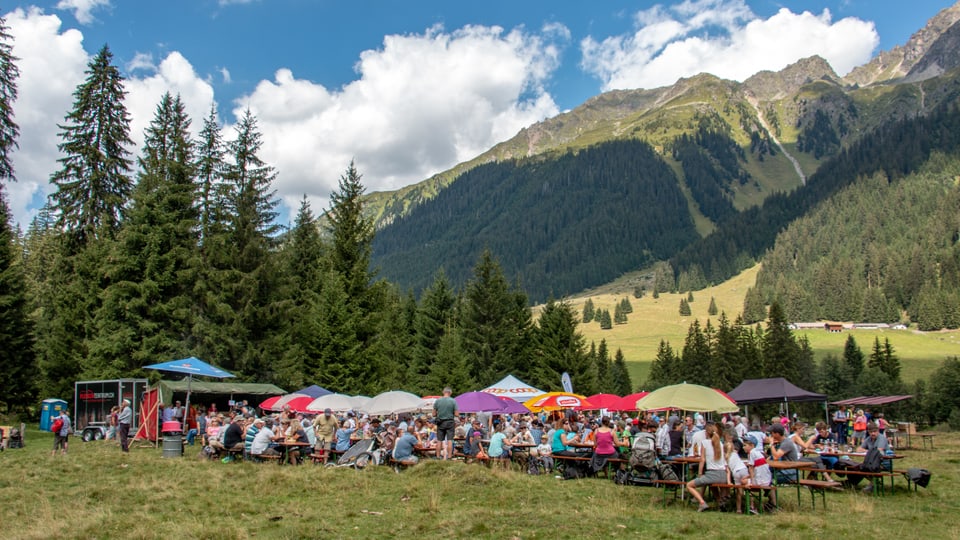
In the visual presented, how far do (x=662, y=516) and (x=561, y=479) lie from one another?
5069 mm

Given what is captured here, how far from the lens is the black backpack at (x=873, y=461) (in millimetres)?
12859

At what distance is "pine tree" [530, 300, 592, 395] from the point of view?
44.6 m

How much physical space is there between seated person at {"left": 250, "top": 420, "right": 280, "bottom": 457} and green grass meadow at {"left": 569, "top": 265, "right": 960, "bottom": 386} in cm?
5738

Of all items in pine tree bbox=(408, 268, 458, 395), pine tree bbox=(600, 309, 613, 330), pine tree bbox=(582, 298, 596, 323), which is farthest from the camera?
pine tree bbox=(582, 298, 596, 323)

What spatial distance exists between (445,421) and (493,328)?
29.3m

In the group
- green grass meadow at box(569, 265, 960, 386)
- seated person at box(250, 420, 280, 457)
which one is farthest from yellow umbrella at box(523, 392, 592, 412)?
green grass meadow at box(569, 265, 960, 386)

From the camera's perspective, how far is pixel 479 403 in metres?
19.6

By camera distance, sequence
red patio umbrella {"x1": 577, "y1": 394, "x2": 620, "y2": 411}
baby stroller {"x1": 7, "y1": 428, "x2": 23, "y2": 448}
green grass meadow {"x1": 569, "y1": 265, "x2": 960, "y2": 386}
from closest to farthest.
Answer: baby stroller {"x1": 7, "y1": 428, "x2": 23, "y2": 448}, red patio umbrella {"x1": 577, "y1": 394, "x2": 620, "y2": 411}, green grass meadow {"x1": 569, "y1": 265, "x2": 960, "y2": 386}

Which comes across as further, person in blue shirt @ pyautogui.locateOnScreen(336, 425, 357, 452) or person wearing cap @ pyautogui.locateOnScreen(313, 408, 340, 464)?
person wearing cap @ pyautogui.locateOnScreen(313, 408, 340, 464)

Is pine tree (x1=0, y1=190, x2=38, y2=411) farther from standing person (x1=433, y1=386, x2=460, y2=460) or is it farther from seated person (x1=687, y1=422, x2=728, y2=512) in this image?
seated person (x1=687, y1=422, x2=728, y2=512)

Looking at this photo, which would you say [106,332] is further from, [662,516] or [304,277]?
[662,516]

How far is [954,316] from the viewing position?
117188 millimetres

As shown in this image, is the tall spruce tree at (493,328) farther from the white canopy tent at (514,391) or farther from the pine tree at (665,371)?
the pine tree at (665,371)

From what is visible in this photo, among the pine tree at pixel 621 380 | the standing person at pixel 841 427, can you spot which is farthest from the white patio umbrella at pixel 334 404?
the pine tree at pixel 621 380
